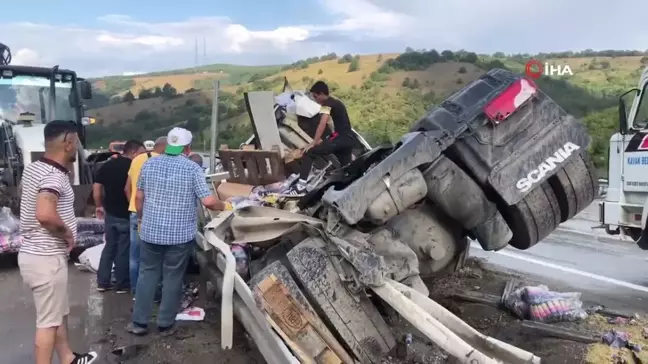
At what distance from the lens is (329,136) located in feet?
25.6

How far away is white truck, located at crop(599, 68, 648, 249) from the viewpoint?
729 centimetres

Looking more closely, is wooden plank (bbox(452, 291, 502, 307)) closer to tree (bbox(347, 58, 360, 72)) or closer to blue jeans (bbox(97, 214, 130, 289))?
blue jeans (bbox(97, 214, 130, 289))

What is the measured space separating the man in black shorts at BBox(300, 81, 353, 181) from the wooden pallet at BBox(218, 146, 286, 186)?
30 centimetres

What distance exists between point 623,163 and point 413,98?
3583 cm

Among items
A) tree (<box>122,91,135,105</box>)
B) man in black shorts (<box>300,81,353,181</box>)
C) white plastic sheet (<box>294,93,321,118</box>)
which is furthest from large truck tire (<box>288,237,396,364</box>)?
tree (<box>122,91,135,105</box>)

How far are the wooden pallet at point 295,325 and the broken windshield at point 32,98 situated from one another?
26.1 feet

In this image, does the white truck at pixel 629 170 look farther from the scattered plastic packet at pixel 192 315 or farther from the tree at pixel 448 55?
the tree at pixel 448 55

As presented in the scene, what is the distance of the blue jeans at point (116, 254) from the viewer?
23.1 ft

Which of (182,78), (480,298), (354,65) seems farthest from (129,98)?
(480,298)

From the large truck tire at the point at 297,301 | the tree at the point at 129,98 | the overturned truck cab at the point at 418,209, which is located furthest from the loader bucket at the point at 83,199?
the tree at the point at 129,98

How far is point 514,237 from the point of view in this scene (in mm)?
5027

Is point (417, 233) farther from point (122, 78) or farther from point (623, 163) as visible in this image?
point (122, 78)

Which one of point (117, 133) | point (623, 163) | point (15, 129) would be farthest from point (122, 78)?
point (623, 163)

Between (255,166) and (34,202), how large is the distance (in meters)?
3.52
